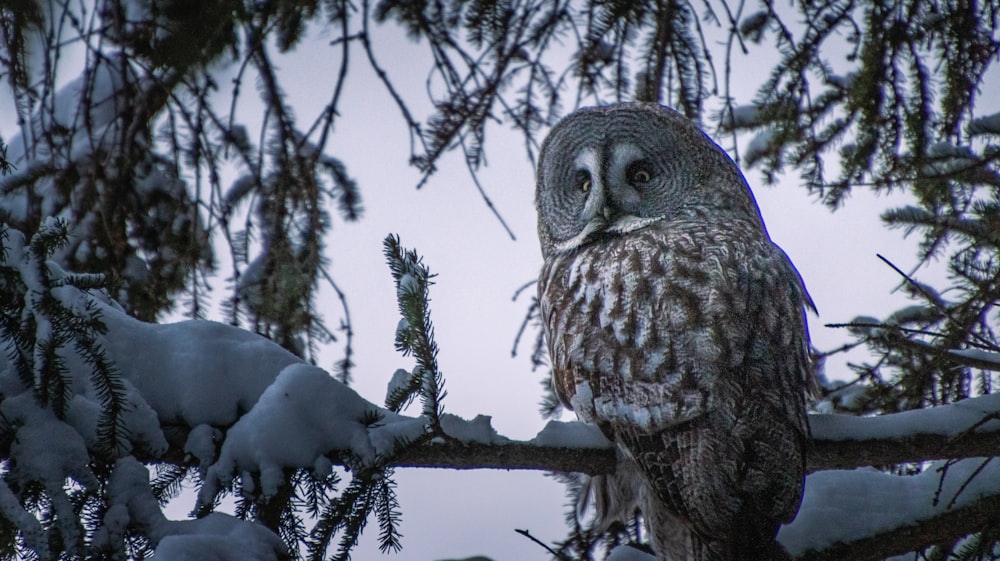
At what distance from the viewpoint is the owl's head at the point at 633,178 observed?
257 cm

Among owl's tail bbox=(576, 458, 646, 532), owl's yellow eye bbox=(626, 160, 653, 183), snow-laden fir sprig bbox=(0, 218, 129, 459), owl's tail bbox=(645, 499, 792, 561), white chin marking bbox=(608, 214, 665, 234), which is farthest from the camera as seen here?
owl's yellow eye bbox=(626, 160, 653, 183)

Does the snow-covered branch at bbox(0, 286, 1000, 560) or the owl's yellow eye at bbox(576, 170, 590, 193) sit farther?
the owl's yellow eye at bbox(576, 170, 590, 193)

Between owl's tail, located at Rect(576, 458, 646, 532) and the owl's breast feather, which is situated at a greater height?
the owl's breast feather

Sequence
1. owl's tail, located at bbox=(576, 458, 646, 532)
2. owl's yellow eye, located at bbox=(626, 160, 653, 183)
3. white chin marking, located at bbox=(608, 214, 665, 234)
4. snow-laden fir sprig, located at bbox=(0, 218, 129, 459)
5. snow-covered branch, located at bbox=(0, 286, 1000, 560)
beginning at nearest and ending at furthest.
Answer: snow-laden fir sprig, located at bbox=(0, 218, 129, 459) < snow-covered branch, located at bbox=(0, 286, 1000, 560) < owl's tail, located at bbox=(576, 458, 646, 532) < white chin marking, located at bbox=(608, 214, 665, 234) < owl's yellow eye, located at bbox=(626, 160, 653, 183)

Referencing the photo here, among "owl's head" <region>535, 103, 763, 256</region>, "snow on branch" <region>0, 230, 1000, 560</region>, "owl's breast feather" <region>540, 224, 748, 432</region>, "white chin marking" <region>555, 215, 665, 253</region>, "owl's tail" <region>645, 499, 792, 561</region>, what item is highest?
"owl's head" <region>535, 103, 763, 256</region>

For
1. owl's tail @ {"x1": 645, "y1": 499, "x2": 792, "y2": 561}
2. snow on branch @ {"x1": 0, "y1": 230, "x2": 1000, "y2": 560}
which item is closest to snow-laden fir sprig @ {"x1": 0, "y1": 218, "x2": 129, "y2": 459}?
snow on branch @ {"x1": 0, "y1": 230, "x2": 1000, "y2": 560}

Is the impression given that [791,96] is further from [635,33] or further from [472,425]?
[472,425]

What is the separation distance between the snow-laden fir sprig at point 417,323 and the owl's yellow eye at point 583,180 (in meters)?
1.37

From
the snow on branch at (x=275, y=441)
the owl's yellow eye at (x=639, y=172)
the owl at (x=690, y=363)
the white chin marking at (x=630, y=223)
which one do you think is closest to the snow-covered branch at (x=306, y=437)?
the snow on branch at (x=275, y=441)

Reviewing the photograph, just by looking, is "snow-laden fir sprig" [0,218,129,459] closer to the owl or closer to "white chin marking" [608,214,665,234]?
the owl

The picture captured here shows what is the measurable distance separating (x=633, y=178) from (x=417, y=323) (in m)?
1.41

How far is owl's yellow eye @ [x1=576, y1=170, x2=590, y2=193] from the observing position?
109 inches

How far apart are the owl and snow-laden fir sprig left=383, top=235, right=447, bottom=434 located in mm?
550

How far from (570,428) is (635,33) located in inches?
64.1
